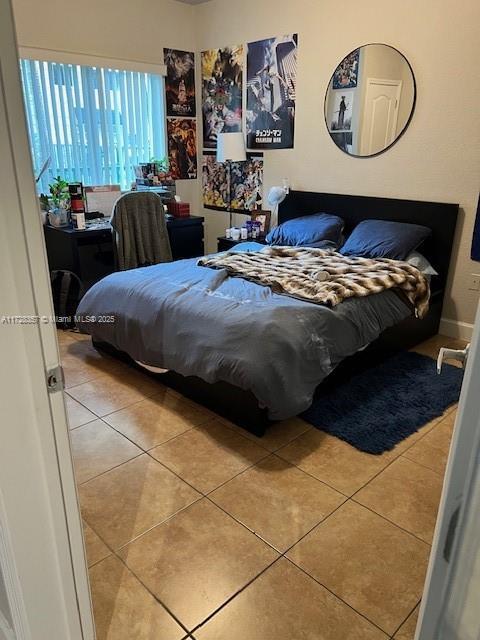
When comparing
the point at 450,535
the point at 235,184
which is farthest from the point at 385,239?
the point at 450,535

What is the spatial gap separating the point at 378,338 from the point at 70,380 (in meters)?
1.98

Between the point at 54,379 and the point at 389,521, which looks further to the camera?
the point at 389,521

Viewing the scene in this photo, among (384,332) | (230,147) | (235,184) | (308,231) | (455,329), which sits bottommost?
(455,329)

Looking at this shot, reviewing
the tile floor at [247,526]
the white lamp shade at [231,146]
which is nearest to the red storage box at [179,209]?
the white lamp shade at [231,146]

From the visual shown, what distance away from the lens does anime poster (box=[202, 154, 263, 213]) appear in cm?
480

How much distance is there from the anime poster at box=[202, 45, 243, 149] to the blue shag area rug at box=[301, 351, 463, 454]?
3.04 meters

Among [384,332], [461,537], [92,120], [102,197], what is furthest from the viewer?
[102,197]

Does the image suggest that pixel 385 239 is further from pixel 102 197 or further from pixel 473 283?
pixel 102 197

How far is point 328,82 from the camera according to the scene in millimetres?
3980

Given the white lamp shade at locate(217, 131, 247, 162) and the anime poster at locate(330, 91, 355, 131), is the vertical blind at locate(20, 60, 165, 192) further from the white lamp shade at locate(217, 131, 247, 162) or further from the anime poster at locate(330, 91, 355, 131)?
the anime poster at locate(330, 91, 355, 131)

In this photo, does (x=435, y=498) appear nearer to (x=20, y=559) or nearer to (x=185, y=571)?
(x=185, y=571)

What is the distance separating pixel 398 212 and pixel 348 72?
120 cm

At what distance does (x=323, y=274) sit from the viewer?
295 cm

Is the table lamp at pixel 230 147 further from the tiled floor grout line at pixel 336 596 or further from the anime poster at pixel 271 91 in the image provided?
the tiled floor grout line at pixel 336 596
